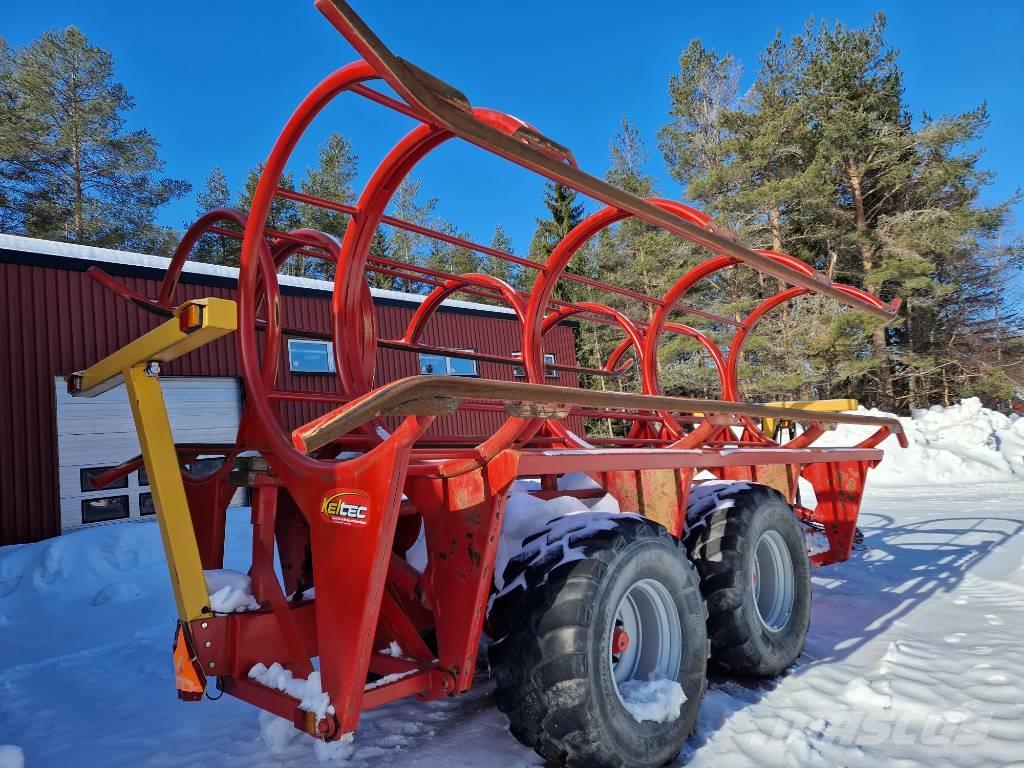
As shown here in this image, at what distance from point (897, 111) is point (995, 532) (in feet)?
79.0

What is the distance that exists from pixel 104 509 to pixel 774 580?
9697mm

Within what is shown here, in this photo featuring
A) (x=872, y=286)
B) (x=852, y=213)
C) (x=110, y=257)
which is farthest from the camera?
(x=852, y=213)

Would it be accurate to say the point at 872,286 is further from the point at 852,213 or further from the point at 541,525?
the point at 541,525

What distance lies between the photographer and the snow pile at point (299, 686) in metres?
2.11

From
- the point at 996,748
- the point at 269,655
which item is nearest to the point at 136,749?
the point at 269,655

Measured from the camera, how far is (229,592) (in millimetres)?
2475

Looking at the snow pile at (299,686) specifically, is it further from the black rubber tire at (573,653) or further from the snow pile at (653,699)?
the snow pile at (653,699)

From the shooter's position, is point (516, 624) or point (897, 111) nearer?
point (516, 624)

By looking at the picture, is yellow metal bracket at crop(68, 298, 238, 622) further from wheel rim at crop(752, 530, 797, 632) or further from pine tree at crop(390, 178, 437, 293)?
pine tree at crop(390, 178, 437, 293)

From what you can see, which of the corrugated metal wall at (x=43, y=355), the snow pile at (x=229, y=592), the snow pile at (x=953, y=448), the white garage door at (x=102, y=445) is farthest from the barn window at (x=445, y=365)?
the snow pile at (x=229, y=592)

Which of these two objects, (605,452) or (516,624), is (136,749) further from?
(605,452)

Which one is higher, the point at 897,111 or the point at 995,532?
the point at 897,111

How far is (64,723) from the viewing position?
3299 mm

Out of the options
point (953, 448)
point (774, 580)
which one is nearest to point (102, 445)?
point (774, 580)
